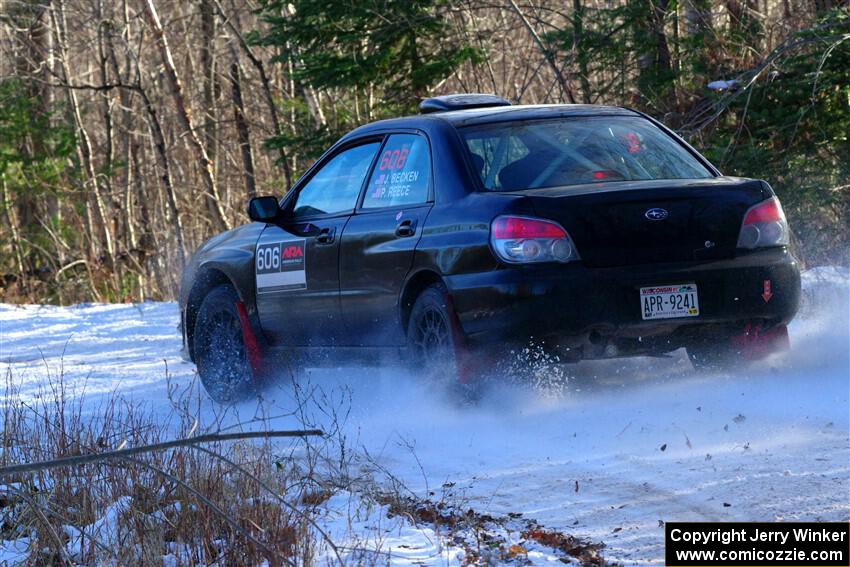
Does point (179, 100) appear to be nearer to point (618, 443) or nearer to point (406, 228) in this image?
point (406, 228)

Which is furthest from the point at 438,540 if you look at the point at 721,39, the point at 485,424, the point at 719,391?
the point at 721,39

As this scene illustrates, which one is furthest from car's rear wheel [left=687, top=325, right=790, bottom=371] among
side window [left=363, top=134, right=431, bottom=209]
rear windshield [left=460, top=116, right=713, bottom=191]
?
side window [left=363, top=134, right=431, bottom=209]

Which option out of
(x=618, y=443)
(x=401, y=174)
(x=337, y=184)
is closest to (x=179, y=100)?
(x=337, y=184)

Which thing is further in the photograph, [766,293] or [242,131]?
[242,131]

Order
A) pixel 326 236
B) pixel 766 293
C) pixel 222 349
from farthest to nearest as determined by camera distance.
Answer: pixel 222 349, pixel 326 236, pixel 766 293

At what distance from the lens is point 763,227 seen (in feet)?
21.5

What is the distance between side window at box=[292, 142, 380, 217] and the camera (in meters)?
7.63

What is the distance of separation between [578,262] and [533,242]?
0.24 metres

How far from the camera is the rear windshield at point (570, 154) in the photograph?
6707 millimetres

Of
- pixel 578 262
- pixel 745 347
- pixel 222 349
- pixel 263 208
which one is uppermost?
pixel 263 208

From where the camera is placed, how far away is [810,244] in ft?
40.3

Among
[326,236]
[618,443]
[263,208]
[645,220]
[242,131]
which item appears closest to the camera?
[618,443]

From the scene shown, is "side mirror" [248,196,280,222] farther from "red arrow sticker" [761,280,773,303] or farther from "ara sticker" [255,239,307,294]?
"red arrow sticker" [761,280,773,303]

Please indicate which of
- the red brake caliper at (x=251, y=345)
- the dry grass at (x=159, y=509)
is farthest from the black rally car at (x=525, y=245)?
the dry grass at (x=159, y=509)
